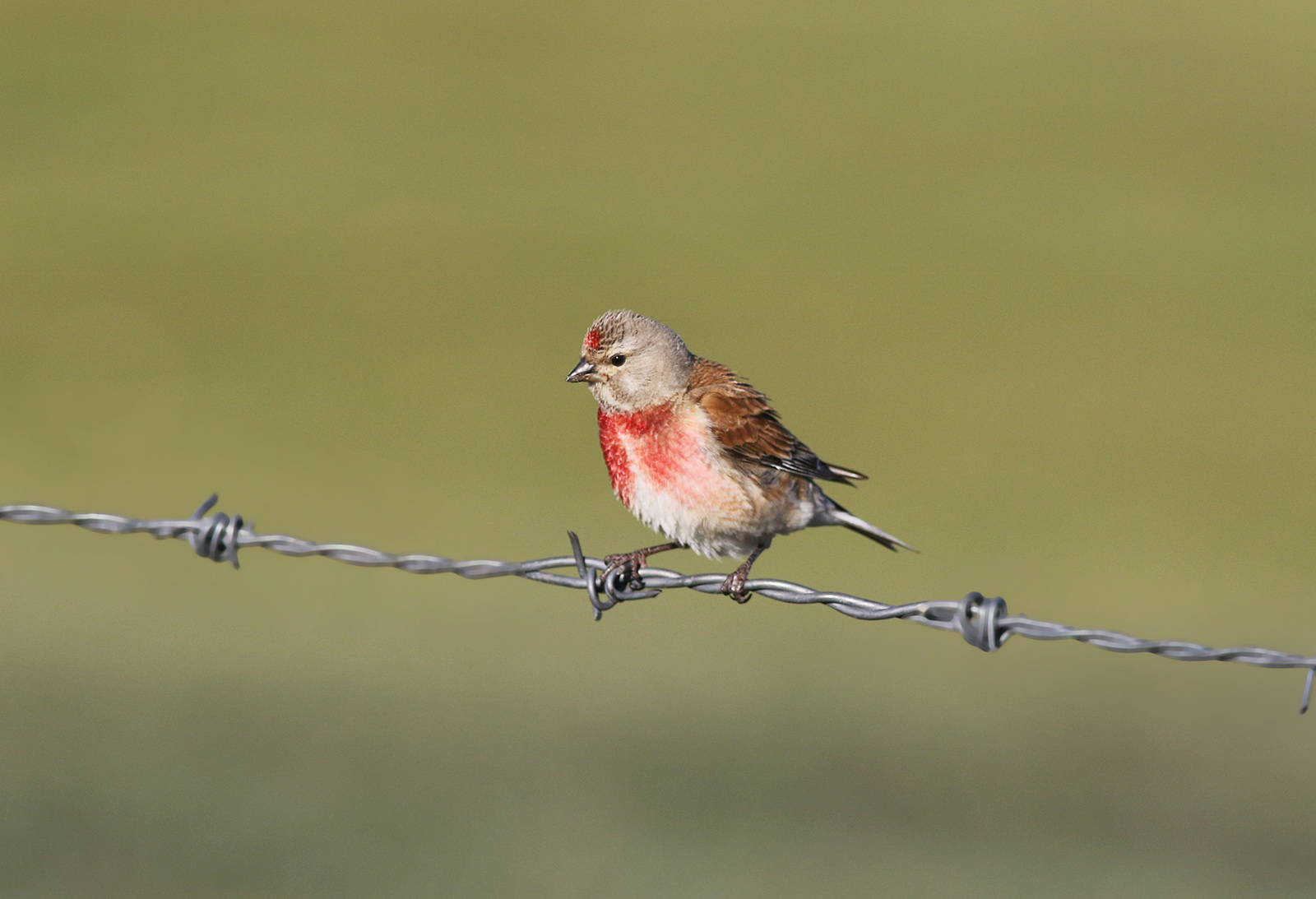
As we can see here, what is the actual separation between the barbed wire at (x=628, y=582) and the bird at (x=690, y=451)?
0.71 m

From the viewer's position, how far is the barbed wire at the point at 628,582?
159 inches

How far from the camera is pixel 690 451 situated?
5715 millimetres

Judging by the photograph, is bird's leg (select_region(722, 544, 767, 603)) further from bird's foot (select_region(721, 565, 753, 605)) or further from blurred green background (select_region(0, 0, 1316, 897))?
blurred green background (select_region(0, 0, 1316, 897))

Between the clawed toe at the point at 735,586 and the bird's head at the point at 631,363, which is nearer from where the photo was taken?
the clawed toe at the point at 735,586

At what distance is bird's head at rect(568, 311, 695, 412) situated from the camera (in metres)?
5.83

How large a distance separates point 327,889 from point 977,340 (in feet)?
52.5

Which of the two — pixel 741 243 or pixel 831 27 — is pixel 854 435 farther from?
pixel 831 27

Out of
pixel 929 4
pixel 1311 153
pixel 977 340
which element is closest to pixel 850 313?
pixel 977 340

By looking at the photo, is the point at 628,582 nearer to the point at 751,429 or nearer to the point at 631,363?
the point at 751,429

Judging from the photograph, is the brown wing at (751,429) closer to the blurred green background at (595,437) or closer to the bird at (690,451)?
the bird at (690,451)

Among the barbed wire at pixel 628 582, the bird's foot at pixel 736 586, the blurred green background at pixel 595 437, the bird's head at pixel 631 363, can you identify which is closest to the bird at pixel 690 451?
the bird's head at pixel 631 363

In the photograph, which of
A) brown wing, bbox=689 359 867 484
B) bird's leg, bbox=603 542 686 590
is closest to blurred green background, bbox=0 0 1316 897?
bird's leg, bbox=603 542 686 590

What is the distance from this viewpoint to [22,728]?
29.7 feet

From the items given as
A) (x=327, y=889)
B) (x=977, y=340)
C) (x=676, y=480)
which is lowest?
(x=327, y=889)
